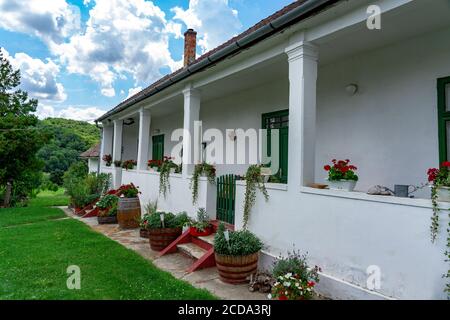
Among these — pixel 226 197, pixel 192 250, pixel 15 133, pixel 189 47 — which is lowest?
pixel 192 250

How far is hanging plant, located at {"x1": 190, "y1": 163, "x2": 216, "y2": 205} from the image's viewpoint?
572 centimetres

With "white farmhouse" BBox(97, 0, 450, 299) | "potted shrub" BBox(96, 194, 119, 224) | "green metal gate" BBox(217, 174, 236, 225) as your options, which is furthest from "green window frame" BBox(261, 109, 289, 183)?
"potted shrub" BBox(96, 194, 119, 224)

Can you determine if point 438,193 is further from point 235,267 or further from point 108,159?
point 108,159

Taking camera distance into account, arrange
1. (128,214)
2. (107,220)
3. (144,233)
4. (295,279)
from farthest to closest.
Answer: (107,220) < (128,214) < (144,233) < (295,279)

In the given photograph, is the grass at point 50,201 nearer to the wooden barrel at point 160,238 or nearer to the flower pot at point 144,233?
the flower pot at point 144,233

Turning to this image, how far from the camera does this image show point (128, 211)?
300 inches

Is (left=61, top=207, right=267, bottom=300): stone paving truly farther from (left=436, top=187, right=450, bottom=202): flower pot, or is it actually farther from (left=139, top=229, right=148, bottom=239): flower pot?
(left=436, top=187, right=450, bottom=202): flower pot

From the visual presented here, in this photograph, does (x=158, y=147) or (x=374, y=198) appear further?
(x=158, y=147)

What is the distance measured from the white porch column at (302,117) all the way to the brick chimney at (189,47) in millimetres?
6873

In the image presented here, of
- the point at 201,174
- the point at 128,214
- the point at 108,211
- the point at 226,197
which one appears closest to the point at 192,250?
the point at 226,197

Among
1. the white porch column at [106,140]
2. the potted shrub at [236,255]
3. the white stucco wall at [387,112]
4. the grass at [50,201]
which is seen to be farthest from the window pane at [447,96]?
the grass at [50,201]

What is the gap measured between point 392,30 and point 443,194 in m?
2.41

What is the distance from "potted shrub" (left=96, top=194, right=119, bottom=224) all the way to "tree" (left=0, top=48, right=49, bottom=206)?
7.07m
